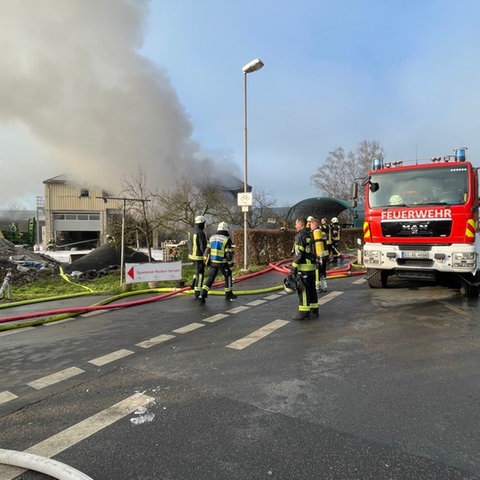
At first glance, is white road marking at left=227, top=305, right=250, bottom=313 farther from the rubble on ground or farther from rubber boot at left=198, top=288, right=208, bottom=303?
the rubble on ground

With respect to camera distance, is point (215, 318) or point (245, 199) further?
point (245, 199)

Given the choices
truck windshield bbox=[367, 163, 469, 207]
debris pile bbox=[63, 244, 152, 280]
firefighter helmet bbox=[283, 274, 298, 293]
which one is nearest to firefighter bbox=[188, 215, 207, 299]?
firefighter helmet bbox=[283, 274, 298, 293]

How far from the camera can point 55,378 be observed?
344 cm

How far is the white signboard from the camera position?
25.2 feet

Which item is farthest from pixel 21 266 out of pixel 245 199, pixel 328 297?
pixel 328 297

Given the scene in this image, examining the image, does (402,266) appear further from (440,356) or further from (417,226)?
(440,356)

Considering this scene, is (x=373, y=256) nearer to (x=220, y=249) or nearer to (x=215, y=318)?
(x=220, y=249)

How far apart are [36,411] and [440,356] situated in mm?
3678

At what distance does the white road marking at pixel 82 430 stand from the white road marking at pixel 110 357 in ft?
3.16

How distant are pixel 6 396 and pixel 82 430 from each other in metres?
1.07

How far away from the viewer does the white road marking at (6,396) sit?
3.02 meters

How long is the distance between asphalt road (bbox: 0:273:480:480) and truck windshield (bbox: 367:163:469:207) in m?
2.09

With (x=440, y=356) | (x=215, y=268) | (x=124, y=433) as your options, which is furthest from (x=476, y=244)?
(x=124, y=433)

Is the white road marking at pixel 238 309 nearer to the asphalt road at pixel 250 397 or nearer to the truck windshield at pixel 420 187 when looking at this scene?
the asphalt road at pixel 250 397
